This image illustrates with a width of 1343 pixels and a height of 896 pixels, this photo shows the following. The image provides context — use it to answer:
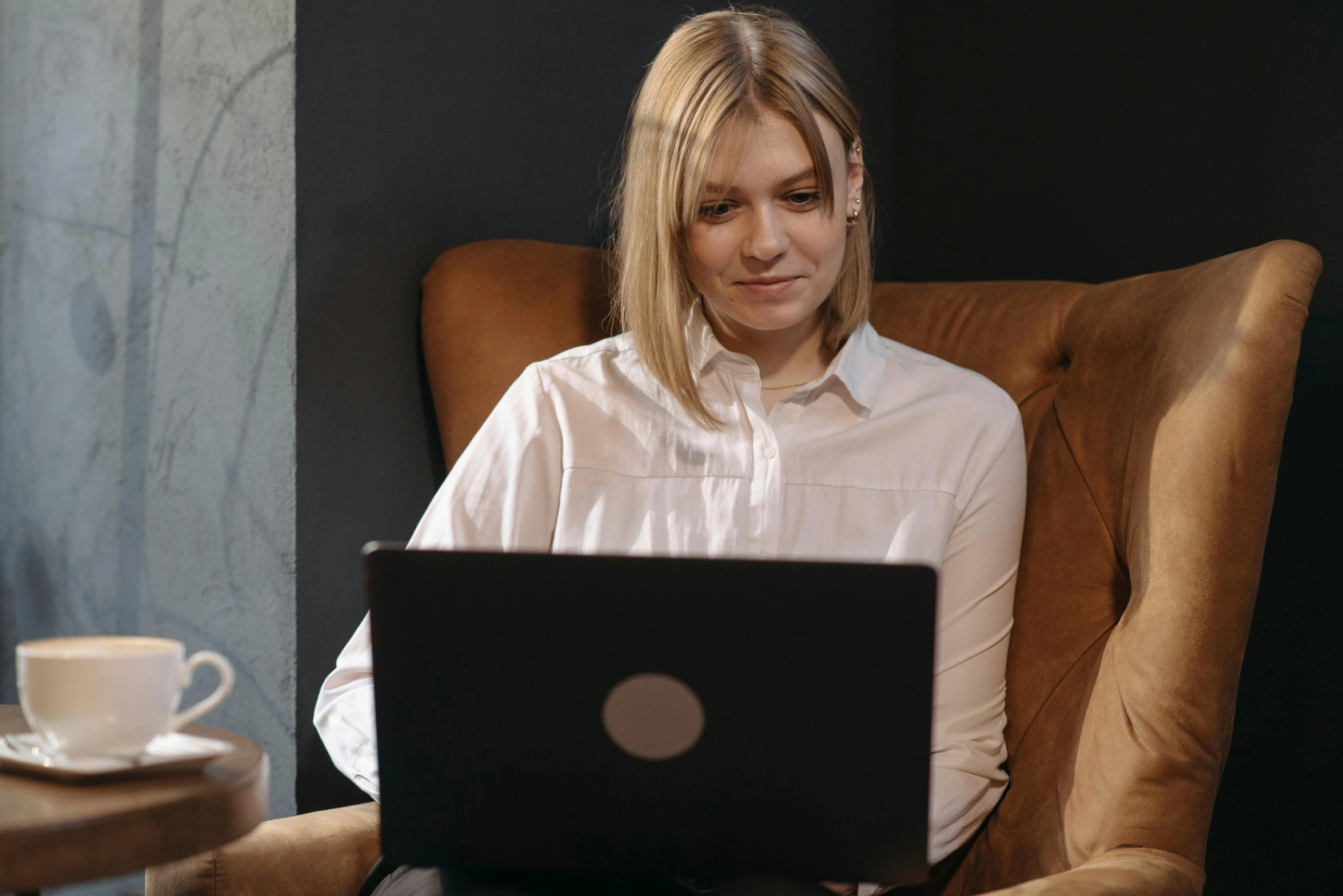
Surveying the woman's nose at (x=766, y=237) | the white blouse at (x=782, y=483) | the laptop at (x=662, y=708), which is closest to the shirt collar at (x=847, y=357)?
the white blouse at (x=782, y=483)

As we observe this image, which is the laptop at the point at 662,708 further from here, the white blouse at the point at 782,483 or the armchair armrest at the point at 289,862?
the white blouse at the point at 782,483

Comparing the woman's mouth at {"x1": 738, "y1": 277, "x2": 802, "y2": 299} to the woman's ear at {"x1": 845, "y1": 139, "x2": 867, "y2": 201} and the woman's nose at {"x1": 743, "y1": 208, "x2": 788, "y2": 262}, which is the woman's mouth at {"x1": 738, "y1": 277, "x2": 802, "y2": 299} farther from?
the woman's ear at {"x1": 845, "y1": 139, "x2": 867, "y2": 201}

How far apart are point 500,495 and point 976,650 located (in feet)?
1.68

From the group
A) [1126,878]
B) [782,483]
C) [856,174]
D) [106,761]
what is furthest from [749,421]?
[106,761]

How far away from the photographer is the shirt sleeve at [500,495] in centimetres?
118

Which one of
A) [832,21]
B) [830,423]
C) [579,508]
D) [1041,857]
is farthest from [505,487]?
[832,21]

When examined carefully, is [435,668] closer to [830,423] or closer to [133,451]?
[830,423]

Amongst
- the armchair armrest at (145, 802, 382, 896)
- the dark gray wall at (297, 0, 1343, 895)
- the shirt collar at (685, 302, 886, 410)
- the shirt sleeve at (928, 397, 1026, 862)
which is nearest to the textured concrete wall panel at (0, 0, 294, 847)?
the dark gray wall at (297, 0, 1343, 895)

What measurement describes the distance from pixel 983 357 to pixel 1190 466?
0.43 meters

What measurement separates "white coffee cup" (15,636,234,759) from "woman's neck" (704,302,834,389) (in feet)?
2.53

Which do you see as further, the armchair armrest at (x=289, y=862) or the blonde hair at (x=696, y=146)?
the blonde hair at (x=696, y=146)

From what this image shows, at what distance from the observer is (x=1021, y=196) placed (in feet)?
5.96

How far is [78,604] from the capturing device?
1.61 metres

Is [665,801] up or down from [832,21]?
down
